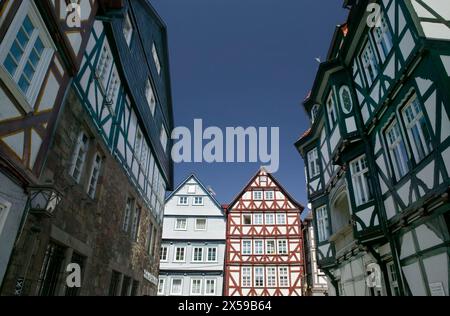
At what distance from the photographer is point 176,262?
79.5 ft

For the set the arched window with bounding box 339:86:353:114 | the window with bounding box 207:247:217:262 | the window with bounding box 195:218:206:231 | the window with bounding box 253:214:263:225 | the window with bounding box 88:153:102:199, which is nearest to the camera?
the window with bounding box 88:153:102:199

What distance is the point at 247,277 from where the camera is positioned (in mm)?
24094

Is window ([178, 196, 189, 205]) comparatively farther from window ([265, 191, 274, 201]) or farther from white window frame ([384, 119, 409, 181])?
white window frame ([384, 119, 409, 181])

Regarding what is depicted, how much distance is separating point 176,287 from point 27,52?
2212 centimetres

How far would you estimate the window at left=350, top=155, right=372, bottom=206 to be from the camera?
30.1ft

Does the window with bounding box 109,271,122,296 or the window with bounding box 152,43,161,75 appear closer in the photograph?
the window with bounding box 109,271,122,296

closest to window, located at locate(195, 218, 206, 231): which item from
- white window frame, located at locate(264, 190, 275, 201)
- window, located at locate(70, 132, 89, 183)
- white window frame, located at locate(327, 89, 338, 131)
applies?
white window frame, located at locate(264, 190, 275, 201)

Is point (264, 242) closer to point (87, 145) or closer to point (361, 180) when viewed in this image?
point (361, 180)

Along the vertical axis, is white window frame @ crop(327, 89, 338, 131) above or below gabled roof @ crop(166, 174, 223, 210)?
below

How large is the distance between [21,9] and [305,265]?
82.4 feet

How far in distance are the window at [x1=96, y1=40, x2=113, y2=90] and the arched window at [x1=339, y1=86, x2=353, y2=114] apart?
307 inches

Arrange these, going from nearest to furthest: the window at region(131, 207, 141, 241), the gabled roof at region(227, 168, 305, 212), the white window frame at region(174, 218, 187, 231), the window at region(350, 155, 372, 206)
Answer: the window at region(350, 155, 372, 206) < the window at region(131, 207, 141, 241) < the white window frame at region(174, 218, 187, 231) < the gabled roof at region(227, 168, 305, 212)

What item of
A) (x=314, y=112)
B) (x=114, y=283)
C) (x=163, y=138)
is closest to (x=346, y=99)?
(x=314, y=112)

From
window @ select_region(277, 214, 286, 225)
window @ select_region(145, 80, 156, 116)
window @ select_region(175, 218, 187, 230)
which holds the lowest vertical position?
window @ select_region(175, 218, 187, 230)
